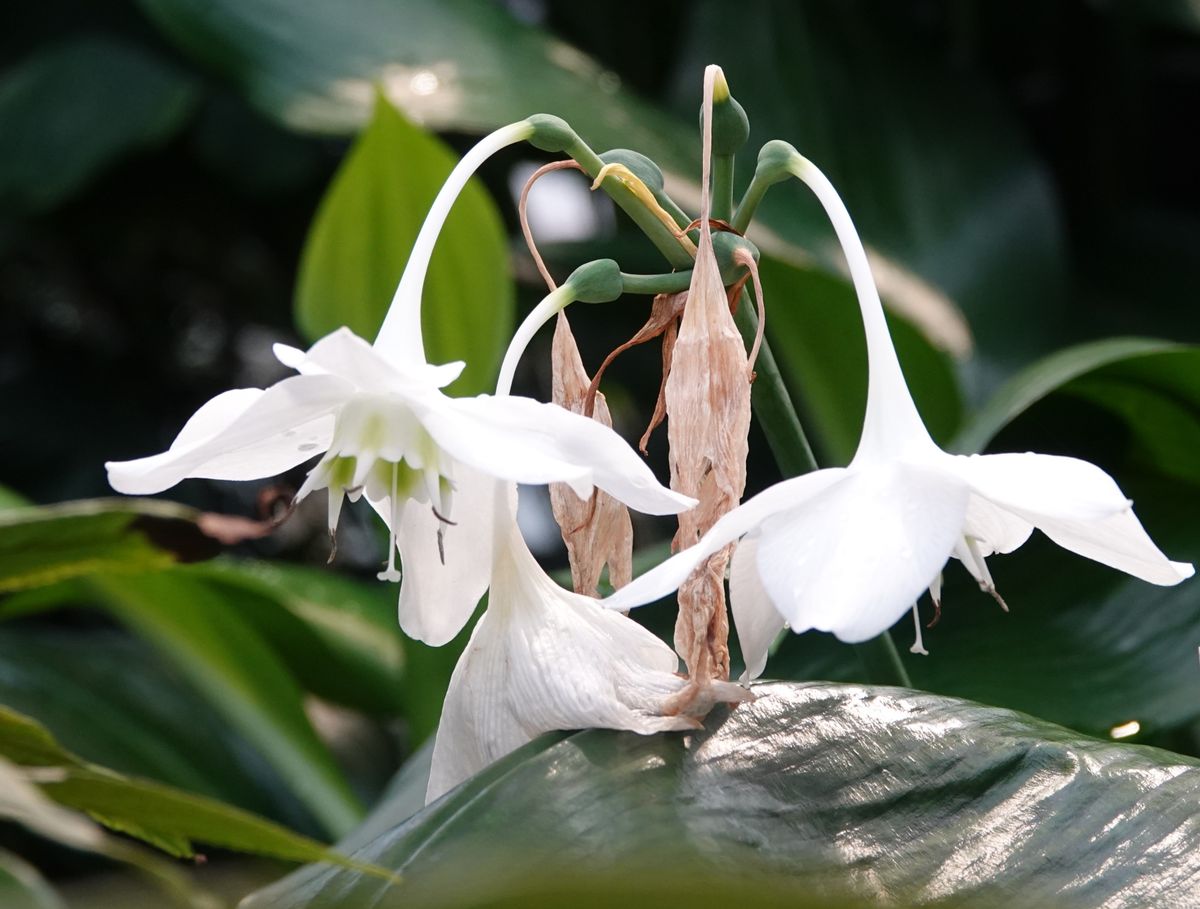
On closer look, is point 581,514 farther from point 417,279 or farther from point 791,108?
point 791,108

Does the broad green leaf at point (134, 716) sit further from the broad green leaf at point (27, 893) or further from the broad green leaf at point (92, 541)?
the broad green leaf at point (27, 893)

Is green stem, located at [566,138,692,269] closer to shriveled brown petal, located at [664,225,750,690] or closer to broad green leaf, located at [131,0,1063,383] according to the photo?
shriveled brown petal, located at [664,225,750,690]

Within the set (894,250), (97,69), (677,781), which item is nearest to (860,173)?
(894,250)

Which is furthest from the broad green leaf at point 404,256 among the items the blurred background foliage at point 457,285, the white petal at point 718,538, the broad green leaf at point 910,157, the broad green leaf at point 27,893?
the broad green leaf at point 27,893

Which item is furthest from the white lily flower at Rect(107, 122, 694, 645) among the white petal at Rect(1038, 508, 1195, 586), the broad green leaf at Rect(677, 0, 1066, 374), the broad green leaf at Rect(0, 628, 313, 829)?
the broad green leaf at Rect(677, 0, 1066, 374)

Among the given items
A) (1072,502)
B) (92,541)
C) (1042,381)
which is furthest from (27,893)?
(1042,381)

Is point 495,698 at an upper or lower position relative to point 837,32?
lower

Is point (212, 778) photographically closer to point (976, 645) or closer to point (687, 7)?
point (976, 645)
